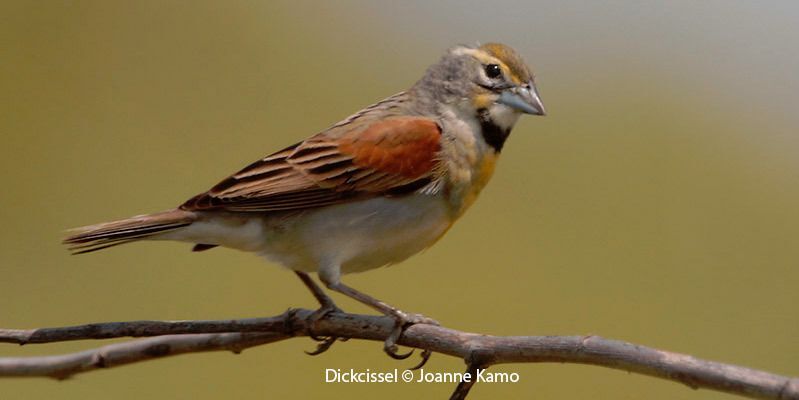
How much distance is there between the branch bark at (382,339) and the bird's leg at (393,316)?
0.04 metres

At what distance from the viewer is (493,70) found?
5.25m

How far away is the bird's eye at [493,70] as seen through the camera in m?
5.23

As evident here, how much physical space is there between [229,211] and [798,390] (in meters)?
2.74

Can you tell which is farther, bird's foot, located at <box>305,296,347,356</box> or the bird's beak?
the bird's beak

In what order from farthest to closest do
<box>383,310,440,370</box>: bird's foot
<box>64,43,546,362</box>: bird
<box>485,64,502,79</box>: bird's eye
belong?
<box>485,64,502,79</box>: bird's eye, <box>64,43,546,362</box>: bird, <box>383,310,440,370</box>: bird's foot

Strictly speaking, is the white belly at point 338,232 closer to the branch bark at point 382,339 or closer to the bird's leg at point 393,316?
the bird's leg at point 393,316

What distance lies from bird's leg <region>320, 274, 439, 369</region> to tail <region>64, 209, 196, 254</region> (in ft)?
2.17

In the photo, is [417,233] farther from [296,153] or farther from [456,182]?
[296,153]

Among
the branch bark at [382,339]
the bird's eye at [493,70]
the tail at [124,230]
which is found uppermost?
the bird's eye at [493,70]

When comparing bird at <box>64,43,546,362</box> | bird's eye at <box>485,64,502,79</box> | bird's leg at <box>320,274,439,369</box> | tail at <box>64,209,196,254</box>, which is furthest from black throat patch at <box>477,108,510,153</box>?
tail at <box>64,209,196,254</box>

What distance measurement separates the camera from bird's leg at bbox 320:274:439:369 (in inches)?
166

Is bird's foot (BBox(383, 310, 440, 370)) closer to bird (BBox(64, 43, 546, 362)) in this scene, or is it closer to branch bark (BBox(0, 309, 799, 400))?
branch bark (BBox(0, 309, 799, 400))

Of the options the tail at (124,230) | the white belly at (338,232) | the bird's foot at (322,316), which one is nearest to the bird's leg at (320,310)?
the bird's foot at (322,316)

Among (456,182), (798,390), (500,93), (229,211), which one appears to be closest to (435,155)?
(456,182)
